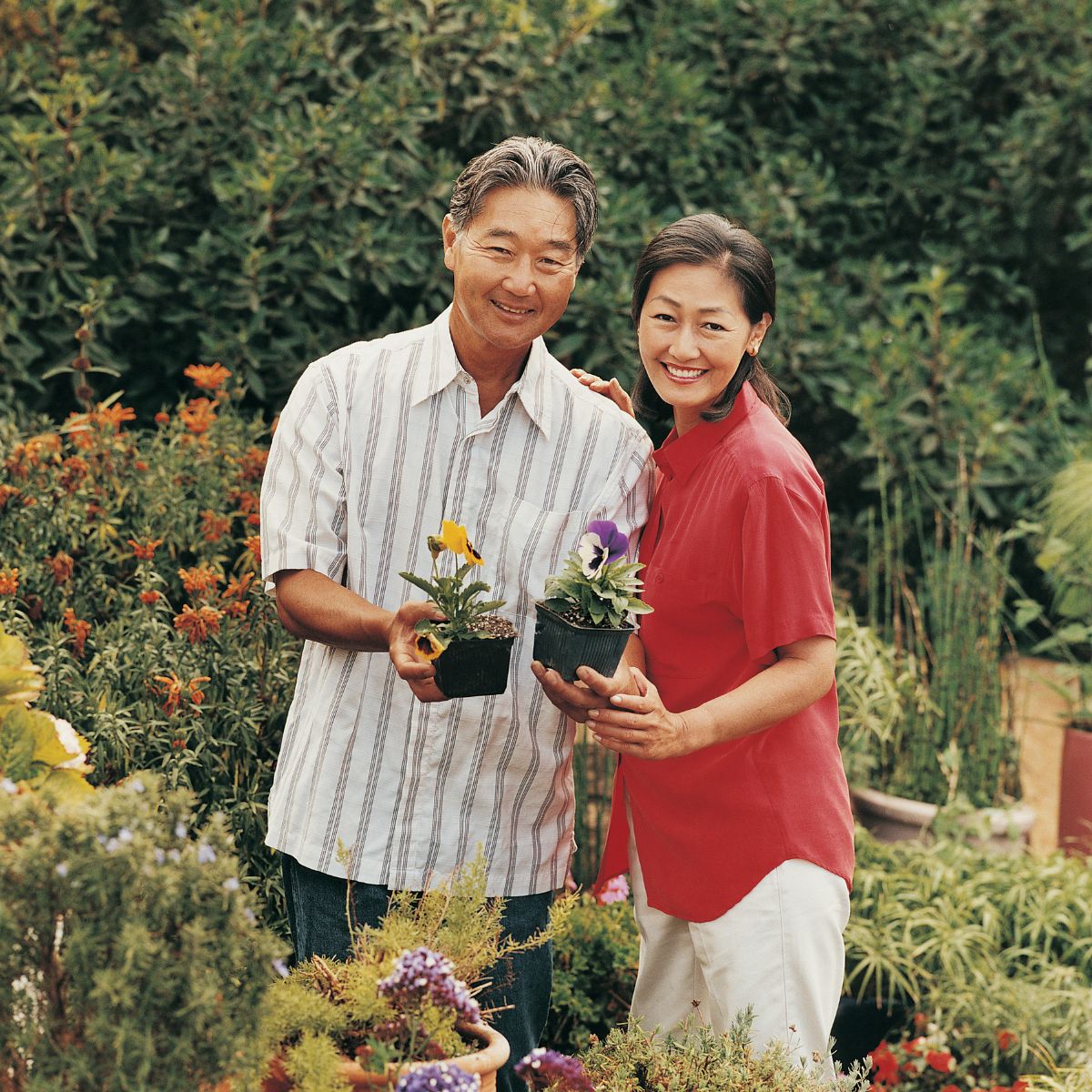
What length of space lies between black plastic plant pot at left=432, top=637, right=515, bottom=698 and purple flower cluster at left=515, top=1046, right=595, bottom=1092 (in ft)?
1.89

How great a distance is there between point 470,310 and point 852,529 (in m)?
4.38

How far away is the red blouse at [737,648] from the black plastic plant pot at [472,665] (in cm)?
39

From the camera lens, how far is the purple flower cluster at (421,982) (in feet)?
5.08

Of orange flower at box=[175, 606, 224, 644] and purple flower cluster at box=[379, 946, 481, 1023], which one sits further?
orange flower at box=[175, 606, 224, 644]

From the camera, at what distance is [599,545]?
2.13 m

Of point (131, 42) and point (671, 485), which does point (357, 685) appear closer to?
point (671, 485)

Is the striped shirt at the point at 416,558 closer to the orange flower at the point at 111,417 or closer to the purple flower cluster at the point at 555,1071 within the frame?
the purple flower cluster at the point at 555,1071

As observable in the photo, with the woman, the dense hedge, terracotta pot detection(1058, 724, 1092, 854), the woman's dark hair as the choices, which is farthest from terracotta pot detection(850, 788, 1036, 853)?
the woman's dark hair

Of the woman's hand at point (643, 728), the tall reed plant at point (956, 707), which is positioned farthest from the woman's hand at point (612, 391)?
the tall reed plant at point (956, 707)

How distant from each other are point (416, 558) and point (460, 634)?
33 cm

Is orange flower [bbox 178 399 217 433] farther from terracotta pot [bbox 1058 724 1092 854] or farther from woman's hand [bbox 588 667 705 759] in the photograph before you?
terracotta pot [bbox 1058 724 1092 854]

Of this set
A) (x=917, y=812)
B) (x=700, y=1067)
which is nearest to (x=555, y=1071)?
(x=700, y=1067)

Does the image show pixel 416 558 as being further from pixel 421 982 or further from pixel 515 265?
pixel 421 982

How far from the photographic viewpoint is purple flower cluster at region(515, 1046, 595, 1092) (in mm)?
1669
